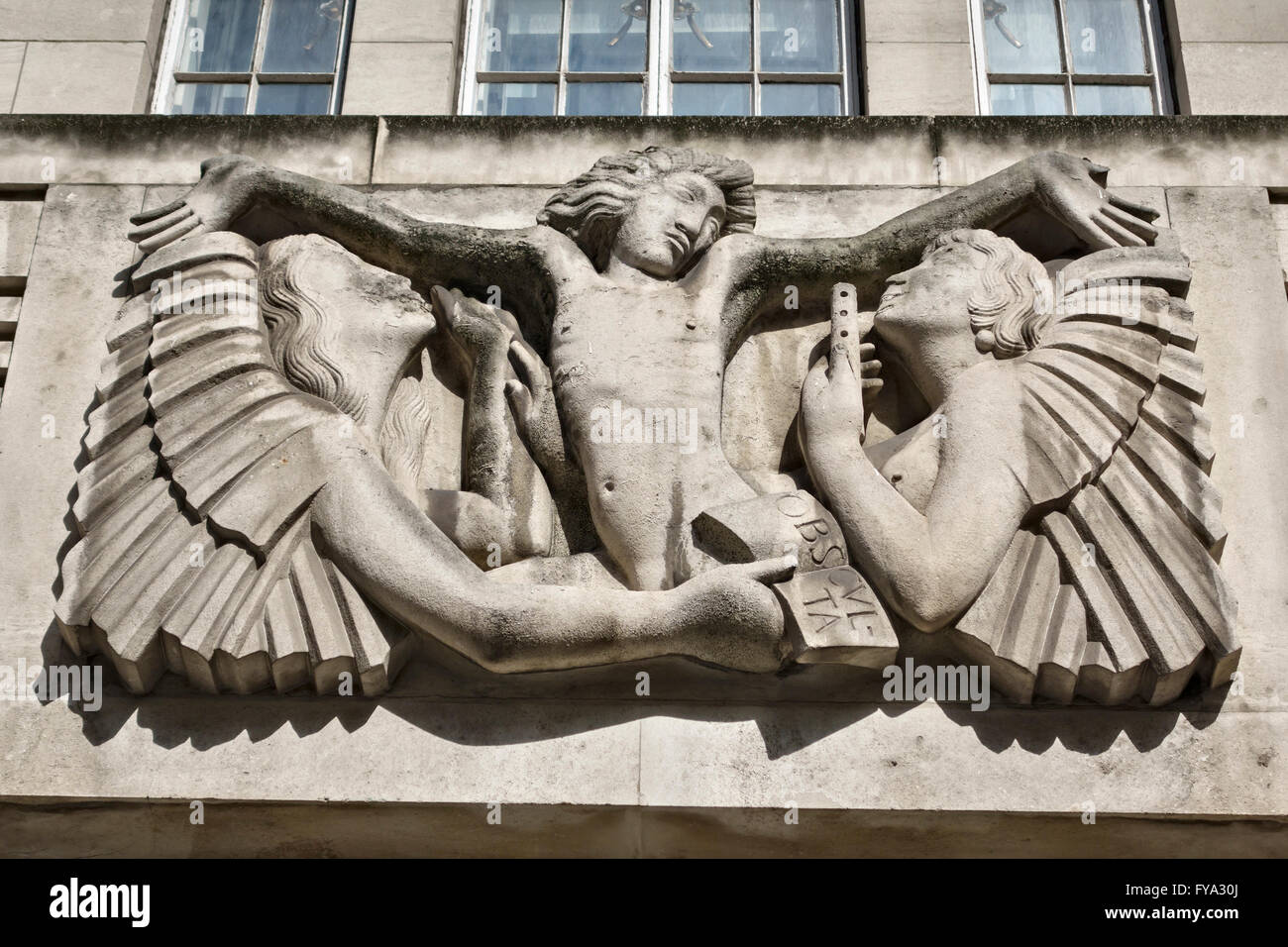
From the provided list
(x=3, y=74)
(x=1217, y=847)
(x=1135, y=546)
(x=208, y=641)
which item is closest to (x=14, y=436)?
(x=208, y=641)

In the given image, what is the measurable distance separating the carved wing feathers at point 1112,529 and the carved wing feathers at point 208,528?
6.56ft

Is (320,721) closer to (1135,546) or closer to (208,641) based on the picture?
(208,641)

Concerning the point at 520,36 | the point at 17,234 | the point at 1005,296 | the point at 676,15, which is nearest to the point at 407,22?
the point at 520,36

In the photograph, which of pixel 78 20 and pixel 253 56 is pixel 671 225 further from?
pixel 78 20

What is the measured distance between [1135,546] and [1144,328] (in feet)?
2.93

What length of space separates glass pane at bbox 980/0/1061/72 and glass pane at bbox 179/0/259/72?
3546 mm

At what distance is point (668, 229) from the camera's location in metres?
5.61

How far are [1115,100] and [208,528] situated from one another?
463 cm

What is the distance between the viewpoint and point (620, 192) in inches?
225

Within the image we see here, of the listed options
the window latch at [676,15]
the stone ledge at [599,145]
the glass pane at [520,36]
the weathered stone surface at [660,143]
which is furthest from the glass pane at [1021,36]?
the glass pane at [520,36]

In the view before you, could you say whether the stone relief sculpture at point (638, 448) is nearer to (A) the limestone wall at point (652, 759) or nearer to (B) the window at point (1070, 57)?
(A) the limestone wall at point (652, 759)

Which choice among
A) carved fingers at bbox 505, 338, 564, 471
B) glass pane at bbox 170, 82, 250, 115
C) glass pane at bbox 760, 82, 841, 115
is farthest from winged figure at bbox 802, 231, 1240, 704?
glass pane at bbox 170, 82, 250, 115

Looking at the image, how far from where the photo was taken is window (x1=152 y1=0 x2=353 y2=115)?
7.05 metres

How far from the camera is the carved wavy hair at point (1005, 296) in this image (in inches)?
209
